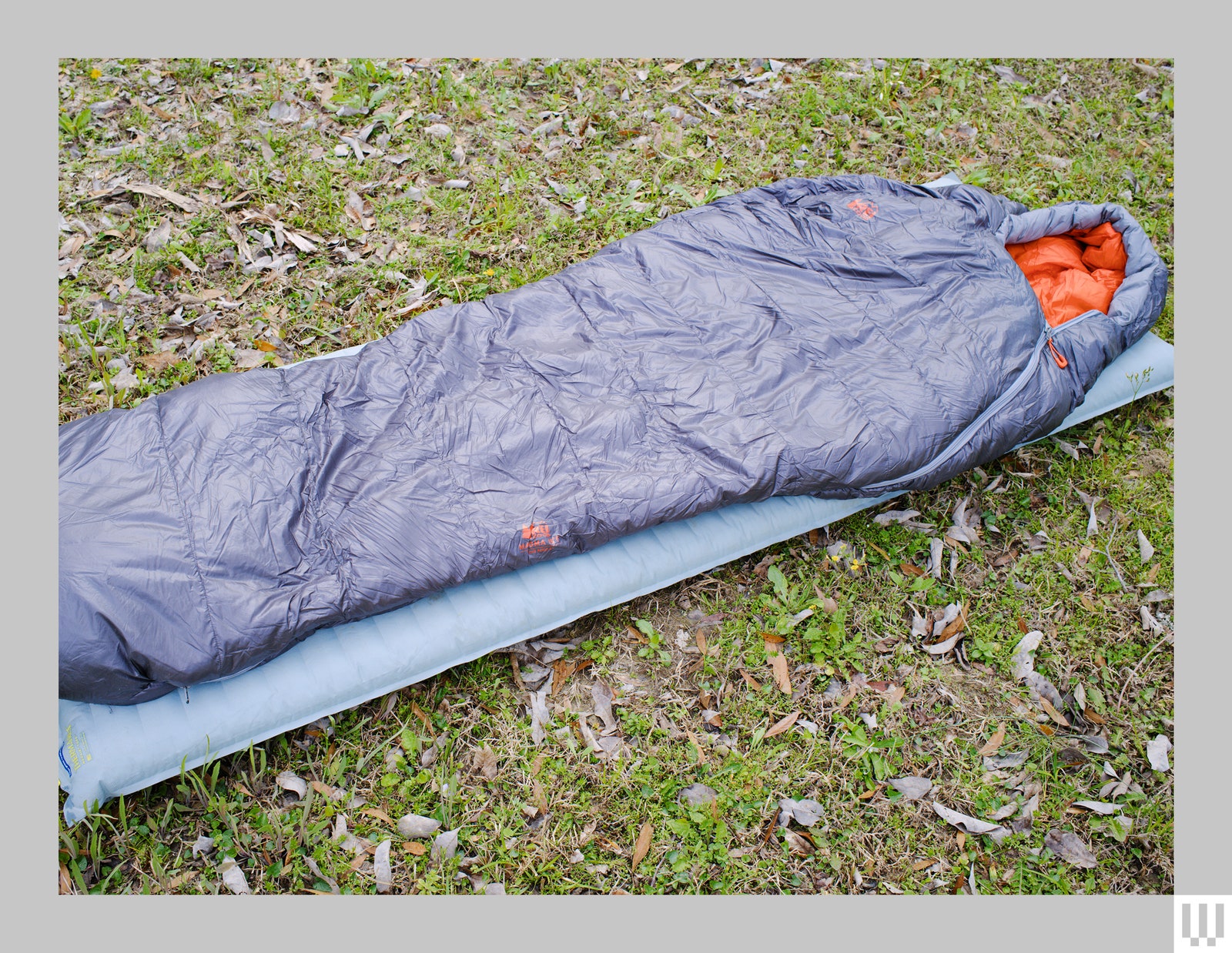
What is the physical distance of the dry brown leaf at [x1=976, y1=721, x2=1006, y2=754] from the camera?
2.86 meters

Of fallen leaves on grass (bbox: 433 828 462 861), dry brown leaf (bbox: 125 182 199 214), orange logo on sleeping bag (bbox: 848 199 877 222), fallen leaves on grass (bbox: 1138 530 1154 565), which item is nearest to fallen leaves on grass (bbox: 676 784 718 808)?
fallen leaves on grass (bbox: 433 828 462 861)

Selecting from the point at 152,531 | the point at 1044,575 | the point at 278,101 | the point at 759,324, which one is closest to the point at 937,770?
the point at 1044,575

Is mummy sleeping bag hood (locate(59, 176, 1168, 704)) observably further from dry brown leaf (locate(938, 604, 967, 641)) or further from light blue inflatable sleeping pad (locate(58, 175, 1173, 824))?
dry brown leaf (locate(938, 604, 967, 641))

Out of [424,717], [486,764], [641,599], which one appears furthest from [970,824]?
[424,717]

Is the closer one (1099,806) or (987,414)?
(1099,806)

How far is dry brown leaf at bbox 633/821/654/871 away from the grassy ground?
14mm

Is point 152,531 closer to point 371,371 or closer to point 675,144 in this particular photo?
point 371,371

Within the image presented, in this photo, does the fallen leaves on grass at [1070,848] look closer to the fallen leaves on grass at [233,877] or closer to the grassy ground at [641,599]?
the grassy ground at [641,599]

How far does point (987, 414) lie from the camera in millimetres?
2998

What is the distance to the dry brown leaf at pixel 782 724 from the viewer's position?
9.37 ft

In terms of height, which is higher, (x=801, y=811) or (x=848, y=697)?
(x=848, y=697)

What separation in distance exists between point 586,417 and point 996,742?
5.63 feet

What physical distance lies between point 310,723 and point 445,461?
925mm

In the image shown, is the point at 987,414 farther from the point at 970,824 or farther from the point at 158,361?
the point at 158,361
